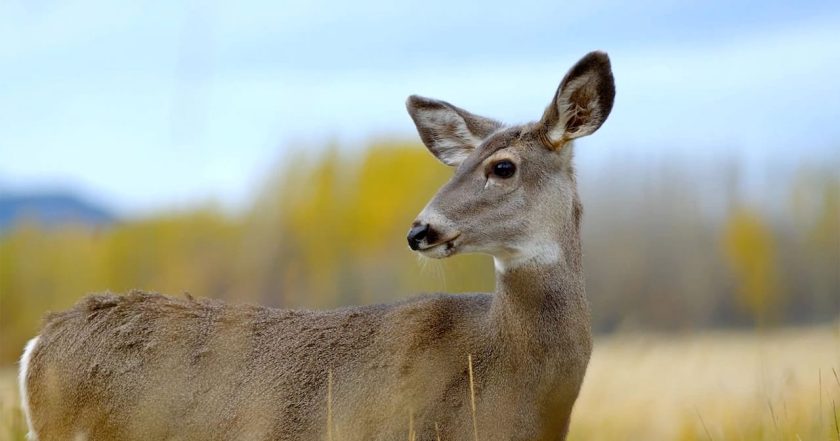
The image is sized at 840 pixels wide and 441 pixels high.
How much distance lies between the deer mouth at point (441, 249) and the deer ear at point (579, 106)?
99 centimetres

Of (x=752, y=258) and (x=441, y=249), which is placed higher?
(x=441, y=249)

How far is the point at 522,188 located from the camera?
22.7 ft

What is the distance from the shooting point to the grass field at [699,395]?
850cm

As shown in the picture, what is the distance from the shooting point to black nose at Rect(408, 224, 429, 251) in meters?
6.41

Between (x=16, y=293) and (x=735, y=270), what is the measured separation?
33.3 meters

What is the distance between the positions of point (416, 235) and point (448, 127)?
5.87 feet

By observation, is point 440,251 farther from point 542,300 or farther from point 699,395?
point 699,395

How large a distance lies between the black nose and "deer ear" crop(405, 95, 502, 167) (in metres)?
1.53

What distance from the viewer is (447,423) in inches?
258

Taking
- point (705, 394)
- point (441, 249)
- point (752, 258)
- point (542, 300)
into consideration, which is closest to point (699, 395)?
point (705, 394)

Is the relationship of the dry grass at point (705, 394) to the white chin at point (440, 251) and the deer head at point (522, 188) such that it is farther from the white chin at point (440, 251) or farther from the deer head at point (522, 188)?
the white chin at point (440, 251)

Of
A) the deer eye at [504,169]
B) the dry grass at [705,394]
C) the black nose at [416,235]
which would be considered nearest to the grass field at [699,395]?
the dry grass at [705,394]

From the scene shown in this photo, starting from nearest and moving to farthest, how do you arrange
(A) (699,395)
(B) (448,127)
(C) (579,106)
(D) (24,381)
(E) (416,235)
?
1. (E) (416,235)
2. (C) (579,106)
3. (D) (24,381)
4. (B) (448,127)
5. (A) (699,395)

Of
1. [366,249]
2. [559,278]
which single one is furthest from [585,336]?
Answer: [366,249]
